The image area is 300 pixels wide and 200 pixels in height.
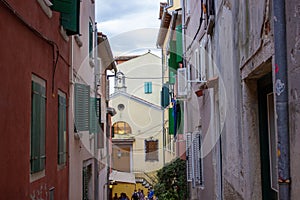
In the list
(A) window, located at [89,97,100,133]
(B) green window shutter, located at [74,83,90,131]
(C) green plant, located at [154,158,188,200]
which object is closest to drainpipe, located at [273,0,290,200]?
(B) green window shutter, located at [74,83,90,131]

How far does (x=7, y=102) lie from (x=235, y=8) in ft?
10.7

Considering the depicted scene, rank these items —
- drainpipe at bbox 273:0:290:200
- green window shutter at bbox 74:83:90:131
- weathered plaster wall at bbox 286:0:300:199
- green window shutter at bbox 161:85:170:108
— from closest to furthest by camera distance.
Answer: weathered plaster wall at bbox 286:0:300:199 → drainpipe at bbox 273:0:290:200 → green window shutter at bbox 74:83:90:131 → green window shutter at bbox 161:85:170:108

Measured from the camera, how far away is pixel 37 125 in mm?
7453

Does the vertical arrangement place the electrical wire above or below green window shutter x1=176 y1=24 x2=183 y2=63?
below

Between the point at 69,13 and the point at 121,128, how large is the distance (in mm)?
27871

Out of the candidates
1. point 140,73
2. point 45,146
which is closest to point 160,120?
point 140,73

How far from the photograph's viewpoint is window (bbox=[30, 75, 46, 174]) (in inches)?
282

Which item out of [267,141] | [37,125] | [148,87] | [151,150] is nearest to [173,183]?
[37,125]

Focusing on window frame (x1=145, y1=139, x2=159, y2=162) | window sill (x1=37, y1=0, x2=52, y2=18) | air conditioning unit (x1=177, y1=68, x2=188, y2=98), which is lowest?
window frame (x1=145, y1=139, x2=159, y2=162)

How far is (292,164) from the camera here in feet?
12.3

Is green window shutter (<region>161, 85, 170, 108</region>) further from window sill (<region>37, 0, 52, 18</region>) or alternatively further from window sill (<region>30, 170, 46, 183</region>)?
window sill (<region>30, 170, 46, 183</region>)

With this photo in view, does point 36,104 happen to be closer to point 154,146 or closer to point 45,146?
point 45,146

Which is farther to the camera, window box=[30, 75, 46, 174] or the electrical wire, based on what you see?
window box=[30, 75, 46, 174]

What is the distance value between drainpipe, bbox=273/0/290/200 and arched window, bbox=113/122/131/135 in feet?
109
